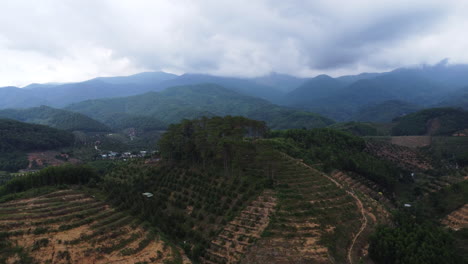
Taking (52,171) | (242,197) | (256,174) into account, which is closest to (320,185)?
(256,174)

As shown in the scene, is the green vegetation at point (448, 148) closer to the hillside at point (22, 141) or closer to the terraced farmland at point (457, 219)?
the terraced farmland at point (457, 219)

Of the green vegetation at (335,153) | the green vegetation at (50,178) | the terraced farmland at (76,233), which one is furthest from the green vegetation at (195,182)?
the green vegetation at (335,153)

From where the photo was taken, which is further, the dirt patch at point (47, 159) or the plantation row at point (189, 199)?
the dirt patch at point (47, 159)

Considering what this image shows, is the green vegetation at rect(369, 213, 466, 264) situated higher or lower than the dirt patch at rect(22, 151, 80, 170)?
higher

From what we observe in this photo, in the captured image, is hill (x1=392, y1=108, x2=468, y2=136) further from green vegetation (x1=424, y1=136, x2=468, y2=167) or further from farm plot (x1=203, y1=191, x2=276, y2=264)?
farm plot (x1=203, y1=191, x2=276, y2=264)

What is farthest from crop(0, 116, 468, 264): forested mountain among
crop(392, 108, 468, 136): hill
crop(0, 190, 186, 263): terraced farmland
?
crop(392, 108, 468, 136): hill
